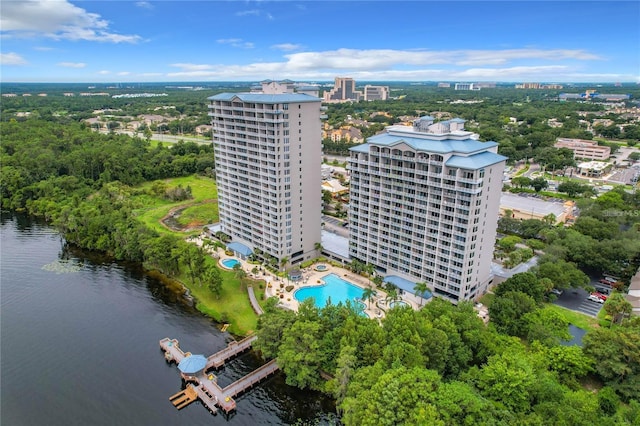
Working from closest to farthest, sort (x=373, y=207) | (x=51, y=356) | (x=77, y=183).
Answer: (x=51, y=356) → (x=373, y=207) → (x=77, y=183)

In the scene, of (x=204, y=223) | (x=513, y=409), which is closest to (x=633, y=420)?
(x=513, y=409)

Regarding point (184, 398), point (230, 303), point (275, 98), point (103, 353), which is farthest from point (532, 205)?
point (103, 353)

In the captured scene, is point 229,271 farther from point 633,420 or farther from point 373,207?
point 633,420

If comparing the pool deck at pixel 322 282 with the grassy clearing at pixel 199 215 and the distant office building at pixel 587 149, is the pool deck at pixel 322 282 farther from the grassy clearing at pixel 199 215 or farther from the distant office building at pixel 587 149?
the distant office building at pixel 587 149

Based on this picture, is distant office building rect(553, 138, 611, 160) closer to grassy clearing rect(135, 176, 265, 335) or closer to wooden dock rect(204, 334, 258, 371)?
grassy clearing rect(135, 176, 265, 335)

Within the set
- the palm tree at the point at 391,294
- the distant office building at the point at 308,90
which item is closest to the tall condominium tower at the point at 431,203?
the palm tree at the point at 391,294

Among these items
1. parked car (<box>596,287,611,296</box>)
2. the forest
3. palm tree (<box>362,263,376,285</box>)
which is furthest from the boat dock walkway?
parked car (<box>596,287,611,296</box>)

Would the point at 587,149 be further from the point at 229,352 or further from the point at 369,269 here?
the point at 229,352
